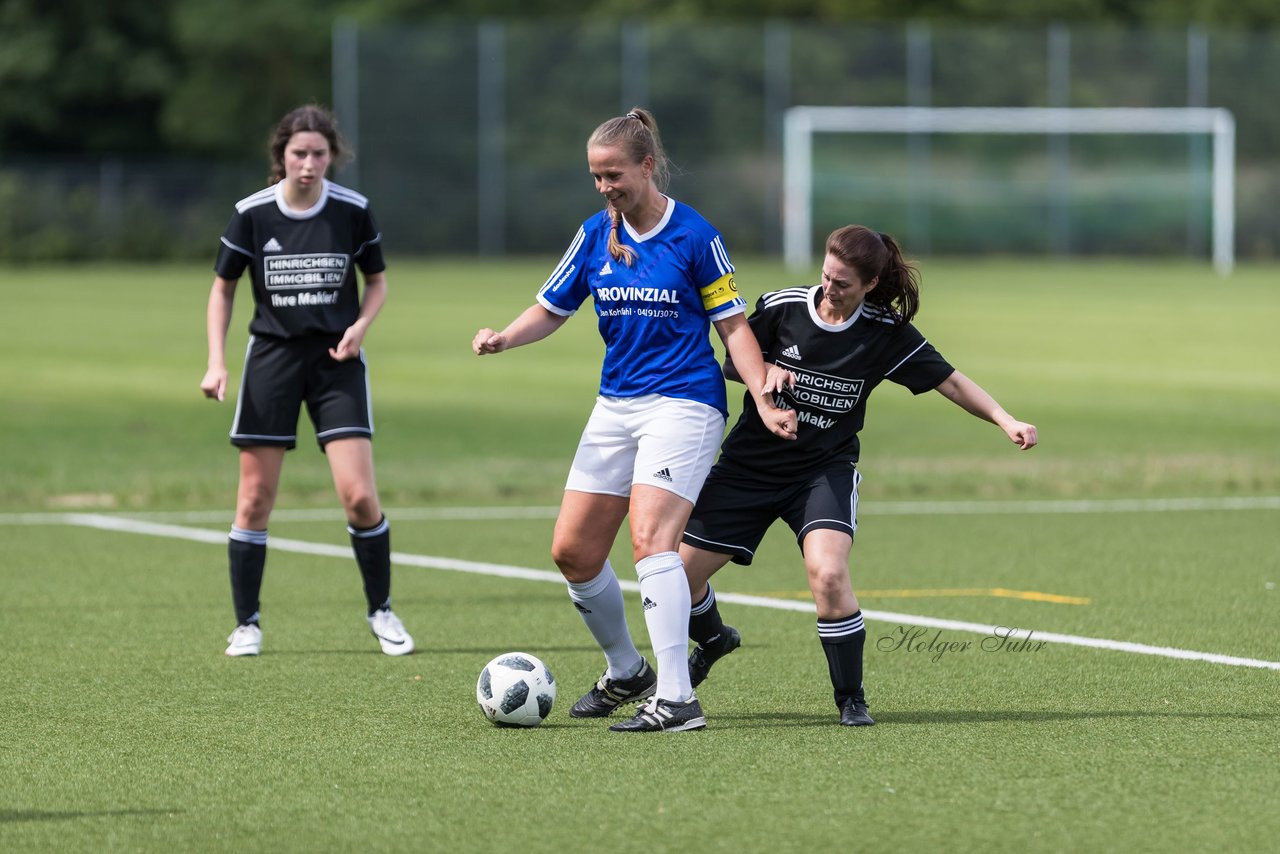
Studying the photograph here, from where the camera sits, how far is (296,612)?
852 centimetres

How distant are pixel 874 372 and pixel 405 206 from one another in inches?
1649

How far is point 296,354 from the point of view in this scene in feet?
25.2

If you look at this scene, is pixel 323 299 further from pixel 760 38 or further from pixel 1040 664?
pixel 760 38

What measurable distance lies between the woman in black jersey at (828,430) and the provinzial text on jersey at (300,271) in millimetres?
2025

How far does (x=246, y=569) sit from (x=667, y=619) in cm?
233

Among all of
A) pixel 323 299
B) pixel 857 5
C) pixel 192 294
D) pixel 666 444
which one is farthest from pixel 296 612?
pixel 857 5

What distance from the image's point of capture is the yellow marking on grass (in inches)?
346

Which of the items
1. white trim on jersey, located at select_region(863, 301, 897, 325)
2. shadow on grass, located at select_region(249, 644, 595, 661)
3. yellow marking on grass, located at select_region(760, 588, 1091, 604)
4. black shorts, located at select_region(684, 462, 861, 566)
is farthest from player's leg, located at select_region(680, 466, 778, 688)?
yellow marking on grass, located at select_region(760, 588, 1091, 604)

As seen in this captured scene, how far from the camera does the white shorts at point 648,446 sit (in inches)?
239

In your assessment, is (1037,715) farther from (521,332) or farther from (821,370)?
(521,332)

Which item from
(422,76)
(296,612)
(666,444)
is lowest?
(296,612)

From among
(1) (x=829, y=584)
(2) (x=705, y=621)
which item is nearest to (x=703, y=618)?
(2) (x=705, y=621)

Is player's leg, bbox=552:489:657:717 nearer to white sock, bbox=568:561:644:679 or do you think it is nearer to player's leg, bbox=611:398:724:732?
white sock, bbox=568:561:644:679

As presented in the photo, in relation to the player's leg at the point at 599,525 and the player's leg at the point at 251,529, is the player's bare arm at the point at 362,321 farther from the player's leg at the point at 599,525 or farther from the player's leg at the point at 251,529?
the player's leg at the point at 599,525
